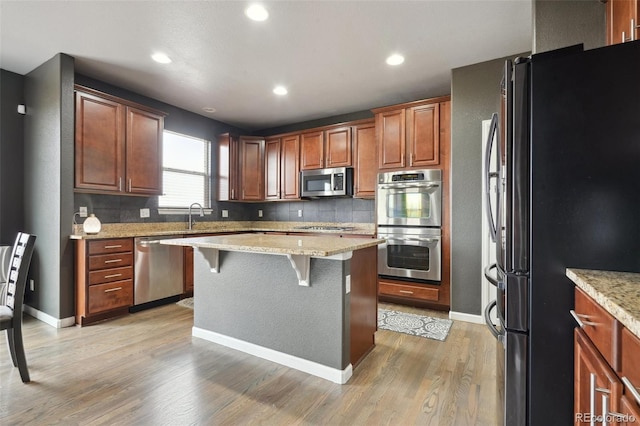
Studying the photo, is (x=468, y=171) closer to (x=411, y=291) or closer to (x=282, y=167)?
(x=411, y=291)

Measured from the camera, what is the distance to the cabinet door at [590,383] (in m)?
0.80

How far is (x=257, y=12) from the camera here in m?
2.33

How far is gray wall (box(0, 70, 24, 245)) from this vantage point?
10.6 feet

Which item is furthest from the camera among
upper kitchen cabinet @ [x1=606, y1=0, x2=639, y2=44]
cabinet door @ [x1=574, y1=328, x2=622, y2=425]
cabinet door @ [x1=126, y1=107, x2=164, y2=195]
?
cabinet door @ [x1=126, y1=107, x2=164, y2=195]

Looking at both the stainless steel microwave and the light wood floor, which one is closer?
the light wood floor

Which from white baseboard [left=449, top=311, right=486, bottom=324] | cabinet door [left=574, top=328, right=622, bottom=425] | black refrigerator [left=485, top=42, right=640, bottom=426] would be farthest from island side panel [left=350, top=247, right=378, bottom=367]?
cabinet door [left=574, top=328, right=622, bottom=425]

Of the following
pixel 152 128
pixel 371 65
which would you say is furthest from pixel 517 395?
pixel 152 128

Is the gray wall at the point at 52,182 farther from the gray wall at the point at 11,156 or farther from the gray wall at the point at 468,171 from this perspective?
the gray wall at the point at 468,171

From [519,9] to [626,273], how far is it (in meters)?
2.15

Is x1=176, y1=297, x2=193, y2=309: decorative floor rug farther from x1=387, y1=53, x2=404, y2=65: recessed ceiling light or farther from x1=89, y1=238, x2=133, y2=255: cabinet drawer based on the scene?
x1=387, y1=53, x2=404, y2=65: recessed ceiling light

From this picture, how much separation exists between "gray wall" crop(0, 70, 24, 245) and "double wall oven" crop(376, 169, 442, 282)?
13.3 ft

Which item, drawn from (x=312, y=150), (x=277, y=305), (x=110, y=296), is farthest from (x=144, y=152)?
(x=277, y=305)

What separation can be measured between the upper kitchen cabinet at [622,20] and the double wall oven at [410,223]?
1.86 meters

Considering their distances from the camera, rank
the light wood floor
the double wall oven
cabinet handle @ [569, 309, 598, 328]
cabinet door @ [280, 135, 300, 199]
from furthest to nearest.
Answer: cabinet door @ [280, 135, 300, 199] → the double wall oven → the light wood floor → cabinet handle @ [569, 309, 598, 328]
